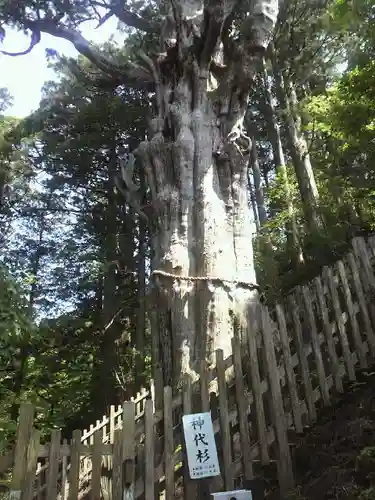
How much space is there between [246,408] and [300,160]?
6767 mm

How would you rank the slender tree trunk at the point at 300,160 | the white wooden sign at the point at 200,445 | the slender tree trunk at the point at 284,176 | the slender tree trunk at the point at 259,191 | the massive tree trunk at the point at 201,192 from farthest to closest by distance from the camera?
the slender tree trunk at the point at 259,191
the slender tree trunk at the point at 300,160
the slender tree trunk at the point at 284,176
the massive tree trunk at the point at 201,192
the white wooden sign at the point at 200,445

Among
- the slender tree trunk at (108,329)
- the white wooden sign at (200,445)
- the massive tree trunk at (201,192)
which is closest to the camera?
the white wooden sign at (200,445)

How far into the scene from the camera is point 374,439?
281cm

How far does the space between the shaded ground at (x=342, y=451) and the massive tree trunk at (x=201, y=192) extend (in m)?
0.98

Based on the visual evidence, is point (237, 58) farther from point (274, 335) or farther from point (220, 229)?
point (274, 335)

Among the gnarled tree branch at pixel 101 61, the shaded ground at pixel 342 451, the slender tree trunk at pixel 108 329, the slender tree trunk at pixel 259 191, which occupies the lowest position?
the shaded ground at pixel 342 451

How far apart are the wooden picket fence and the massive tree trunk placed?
0.47 m

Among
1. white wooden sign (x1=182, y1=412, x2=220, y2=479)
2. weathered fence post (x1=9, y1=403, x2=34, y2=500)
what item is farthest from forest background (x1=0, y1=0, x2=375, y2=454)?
weathered fence post (x1=9, y1=403, x2=34, y2=500)

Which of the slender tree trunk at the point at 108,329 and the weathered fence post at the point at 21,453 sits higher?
the slender tree trunk at the point at 108,329

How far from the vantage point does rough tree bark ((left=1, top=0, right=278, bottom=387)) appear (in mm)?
4043

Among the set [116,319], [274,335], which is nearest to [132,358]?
[116,319]

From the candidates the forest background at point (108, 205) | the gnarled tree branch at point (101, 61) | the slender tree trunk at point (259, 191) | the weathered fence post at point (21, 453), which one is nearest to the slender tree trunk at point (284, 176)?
the forest background at point (108, 205)

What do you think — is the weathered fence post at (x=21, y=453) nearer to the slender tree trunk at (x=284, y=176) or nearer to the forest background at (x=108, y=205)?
the forest background at (x=108, y=205)

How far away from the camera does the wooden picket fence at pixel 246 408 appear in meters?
2.57
